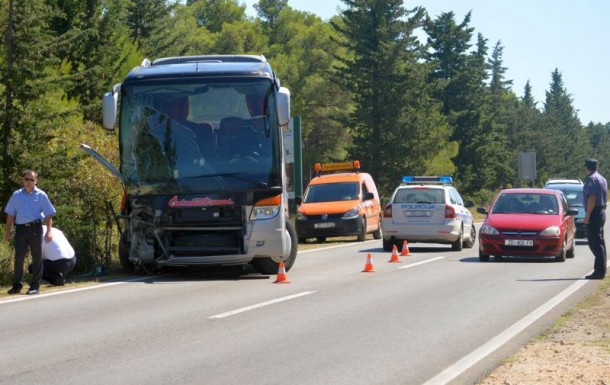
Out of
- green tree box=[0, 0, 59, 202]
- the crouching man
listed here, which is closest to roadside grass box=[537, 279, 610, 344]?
the crouching man

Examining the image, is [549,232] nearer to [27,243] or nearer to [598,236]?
[598,236]

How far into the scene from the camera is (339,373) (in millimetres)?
8836

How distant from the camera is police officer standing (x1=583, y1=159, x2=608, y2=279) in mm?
18203

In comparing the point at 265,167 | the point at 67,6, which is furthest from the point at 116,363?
the point at 67,6

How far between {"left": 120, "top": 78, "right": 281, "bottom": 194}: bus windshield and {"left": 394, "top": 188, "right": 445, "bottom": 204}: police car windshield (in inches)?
387

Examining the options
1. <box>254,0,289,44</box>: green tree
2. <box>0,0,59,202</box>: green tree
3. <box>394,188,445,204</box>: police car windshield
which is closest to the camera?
<box>394,188,445,204</box>: police car windshield

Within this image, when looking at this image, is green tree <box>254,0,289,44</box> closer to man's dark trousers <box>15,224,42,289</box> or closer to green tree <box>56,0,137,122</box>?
green tree <box>56,0,137,122</box>

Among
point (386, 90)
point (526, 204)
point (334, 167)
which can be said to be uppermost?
point (386, 90)

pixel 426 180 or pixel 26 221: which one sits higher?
pixel 426 180

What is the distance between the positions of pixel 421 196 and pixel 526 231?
16.2ft

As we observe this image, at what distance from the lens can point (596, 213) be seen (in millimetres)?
18266

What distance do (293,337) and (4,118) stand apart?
20.6m

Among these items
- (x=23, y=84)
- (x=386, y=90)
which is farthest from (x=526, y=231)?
(x=386, y=90)

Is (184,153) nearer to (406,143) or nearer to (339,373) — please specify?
(339,373)
